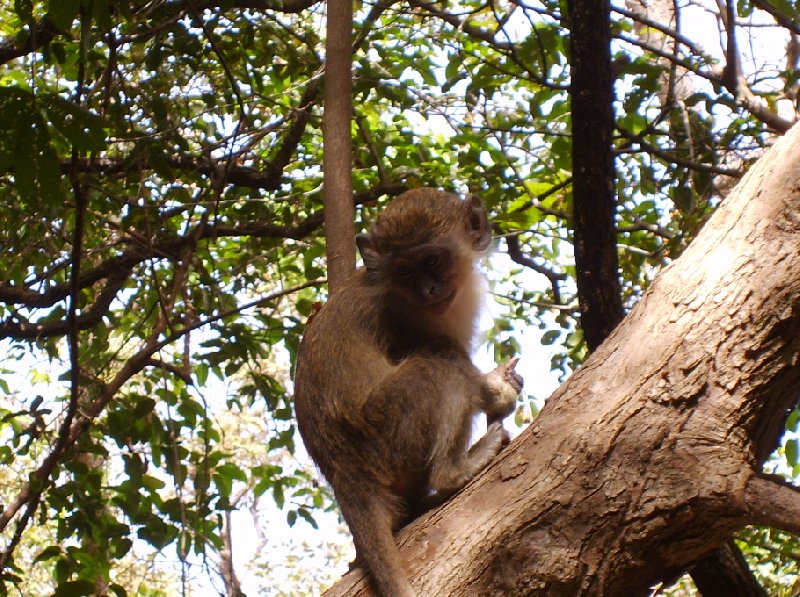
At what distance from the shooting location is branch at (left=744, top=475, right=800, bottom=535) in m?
2.99

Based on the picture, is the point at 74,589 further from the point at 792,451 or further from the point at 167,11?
the point at 792,451

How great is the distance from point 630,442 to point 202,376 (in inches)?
188

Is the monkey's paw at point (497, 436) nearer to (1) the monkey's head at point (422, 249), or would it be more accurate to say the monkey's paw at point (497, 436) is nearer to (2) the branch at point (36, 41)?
(1) the monkey's head at point (422, 249)

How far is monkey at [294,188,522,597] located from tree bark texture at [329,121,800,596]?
56 centimetres

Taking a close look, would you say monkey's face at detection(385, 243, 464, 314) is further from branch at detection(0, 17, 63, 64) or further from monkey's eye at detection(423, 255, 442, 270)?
branch at detection(0, 17, 63, 64)

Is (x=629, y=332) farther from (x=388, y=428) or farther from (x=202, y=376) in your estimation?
(x=202, y=376)

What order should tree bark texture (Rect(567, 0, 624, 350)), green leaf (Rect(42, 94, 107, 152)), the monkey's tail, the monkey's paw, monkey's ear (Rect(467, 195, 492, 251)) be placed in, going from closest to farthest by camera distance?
the monkey's tail < green leaf (Rect(42, 94, 107, 152)) < the monkey's paw < tree bark texture (Rect(567, 0, 624, 350)) < monkey's ear (Rect(467, 195, 492, 251))

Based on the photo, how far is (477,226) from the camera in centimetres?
556

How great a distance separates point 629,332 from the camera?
138 inches

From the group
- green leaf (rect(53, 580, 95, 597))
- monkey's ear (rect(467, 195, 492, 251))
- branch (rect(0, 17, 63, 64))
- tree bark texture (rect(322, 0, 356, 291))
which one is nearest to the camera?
green leaf (rect(53, 580, 95, 597))

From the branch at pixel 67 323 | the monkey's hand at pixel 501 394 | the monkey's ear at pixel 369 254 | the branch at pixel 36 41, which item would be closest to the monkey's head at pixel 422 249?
the monkey's ear at pixel 369 254

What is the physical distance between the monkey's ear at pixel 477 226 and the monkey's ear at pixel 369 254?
733 millimetres

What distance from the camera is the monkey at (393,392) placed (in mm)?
4090

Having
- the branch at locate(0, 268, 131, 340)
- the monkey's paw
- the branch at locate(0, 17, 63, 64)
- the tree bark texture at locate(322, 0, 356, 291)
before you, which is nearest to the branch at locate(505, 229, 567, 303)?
the tree bark texture at locate(322, 0, 356, 291)
